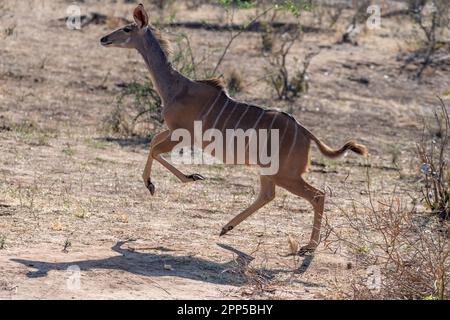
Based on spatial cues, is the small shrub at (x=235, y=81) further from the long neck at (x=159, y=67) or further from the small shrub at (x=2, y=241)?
the small shrub at (x=2, y=241)

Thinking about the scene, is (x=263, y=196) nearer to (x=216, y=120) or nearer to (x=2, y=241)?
(x=216, y=120)

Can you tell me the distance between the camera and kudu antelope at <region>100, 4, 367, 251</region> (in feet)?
26.4

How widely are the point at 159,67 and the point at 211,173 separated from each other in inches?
76.0

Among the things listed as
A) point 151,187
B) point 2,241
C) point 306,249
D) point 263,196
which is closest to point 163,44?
point 151,187

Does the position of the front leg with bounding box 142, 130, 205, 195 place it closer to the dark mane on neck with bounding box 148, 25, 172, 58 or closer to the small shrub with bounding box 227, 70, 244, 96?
the dark mane on neck with bounding box 148, 25, 172, 58

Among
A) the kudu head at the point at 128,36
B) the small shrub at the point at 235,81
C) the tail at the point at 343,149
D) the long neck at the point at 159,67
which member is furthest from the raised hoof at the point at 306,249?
the small shrub at the point at 235,81

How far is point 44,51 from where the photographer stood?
1557cm

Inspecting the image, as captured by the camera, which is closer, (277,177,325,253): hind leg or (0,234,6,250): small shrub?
(0,234,6,250): small shrub

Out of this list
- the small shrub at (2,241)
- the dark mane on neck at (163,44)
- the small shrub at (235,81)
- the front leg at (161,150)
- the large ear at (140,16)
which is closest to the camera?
the small shrub at (2,241)

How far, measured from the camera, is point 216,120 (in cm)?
845

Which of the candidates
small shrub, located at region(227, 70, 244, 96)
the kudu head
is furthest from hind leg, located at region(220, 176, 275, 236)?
small shrub, located at region(227, 70, 244, 96)

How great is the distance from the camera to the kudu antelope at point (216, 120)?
804 cm
